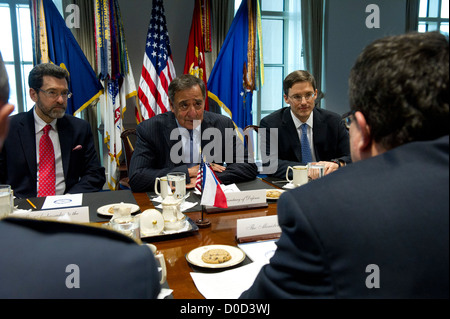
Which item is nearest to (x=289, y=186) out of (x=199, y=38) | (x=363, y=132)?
(x=363, y=132)

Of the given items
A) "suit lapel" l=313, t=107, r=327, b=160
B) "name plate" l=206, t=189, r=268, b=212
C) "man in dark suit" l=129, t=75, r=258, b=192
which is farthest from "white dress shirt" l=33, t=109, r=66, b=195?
"suit lapel" l=313, t=107, r=327, b=160

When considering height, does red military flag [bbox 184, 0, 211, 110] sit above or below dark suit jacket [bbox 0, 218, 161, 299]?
above

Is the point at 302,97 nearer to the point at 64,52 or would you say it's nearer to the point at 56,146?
the point at 56,146

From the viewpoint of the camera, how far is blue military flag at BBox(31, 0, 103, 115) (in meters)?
3.90

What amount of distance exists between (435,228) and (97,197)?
174 centimetres

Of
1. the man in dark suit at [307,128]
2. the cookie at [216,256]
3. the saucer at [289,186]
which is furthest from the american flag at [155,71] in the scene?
the cookie at [216,256]

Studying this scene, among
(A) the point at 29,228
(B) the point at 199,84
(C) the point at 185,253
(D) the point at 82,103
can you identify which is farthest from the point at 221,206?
(D) the point at 82,103

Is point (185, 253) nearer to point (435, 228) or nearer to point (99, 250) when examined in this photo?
point (99, 250)

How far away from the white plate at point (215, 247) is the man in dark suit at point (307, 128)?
1754mm

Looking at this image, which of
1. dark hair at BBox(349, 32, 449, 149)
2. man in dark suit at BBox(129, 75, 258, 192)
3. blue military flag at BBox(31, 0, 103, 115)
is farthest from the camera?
blue military flag at BBox(31, 0, 103, 115)

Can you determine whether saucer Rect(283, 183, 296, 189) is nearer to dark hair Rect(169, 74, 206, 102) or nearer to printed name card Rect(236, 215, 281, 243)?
printed name card Rect(236, 215, 281, 243)

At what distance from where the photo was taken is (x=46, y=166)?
245cm

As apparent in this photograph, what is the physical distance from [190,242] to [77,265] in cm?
85

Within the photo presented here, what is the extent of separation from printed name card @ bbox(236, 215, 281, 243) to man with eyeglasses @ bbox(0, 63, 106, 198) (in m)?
1.45
